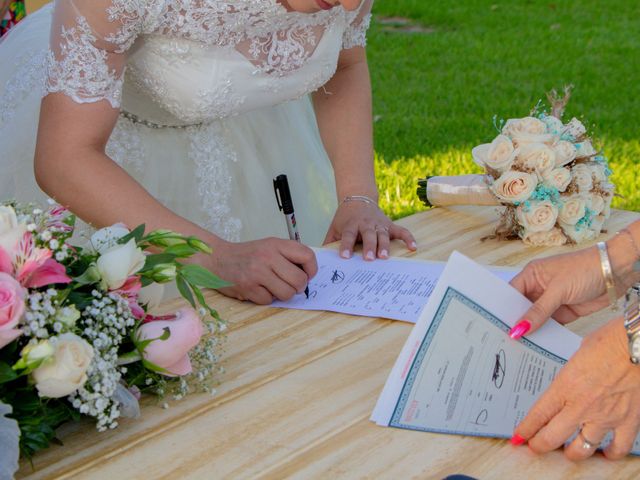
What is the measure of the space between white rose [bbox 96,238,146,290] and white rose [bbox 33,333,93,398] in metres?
0.11

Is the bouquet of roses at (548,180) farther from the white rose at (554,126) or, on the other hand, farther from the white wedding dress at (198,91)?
the white wedding dress at (198,91)

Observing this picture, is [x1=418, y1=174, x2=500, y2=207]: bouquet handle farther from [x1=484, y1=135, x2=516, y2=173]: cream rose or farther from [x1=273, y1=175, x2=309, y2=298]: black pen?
[x1=273, y1=175, x2=309, y2=298]: black pen

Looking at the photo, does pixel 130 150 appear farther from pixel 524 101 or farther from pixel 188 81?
pixel 524 101

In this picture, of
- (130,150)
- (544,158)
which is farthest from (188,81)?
(544,158)

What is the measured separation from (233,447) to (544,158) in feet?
3.43

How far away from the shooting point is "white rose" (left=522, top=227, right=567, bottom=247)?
6.61ft

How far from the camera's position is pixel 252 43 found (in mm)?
2090

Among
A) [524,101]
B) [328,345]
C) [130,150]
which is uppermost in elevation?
[130,150]

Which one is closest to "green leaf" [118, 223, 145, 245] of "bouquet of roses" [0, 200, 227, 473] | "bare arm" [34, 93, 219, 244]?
"bouquet of roses" [0, 200, 227, 473]

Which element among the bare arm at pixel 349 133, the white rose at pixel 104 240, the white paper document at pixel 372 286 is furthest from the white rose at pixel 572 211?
the white rose at pixel 104 240

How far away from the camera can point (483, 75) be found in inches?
256

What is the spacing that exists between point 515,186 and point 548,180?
68 millimetres

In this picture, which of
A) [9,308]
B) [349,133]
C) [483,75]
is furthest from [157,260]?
[483,75]

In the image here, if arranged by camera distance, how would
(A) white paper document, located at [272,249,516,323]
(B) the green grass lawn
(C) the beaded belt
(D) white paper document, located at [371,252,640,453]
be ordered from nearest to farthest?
1. (D) white paper document, located at [371,252,640,453]
2. (A) white paper document, located at [272,249,516,323]
3. (C) the beaded belt
4. (B) the green grass lawn
